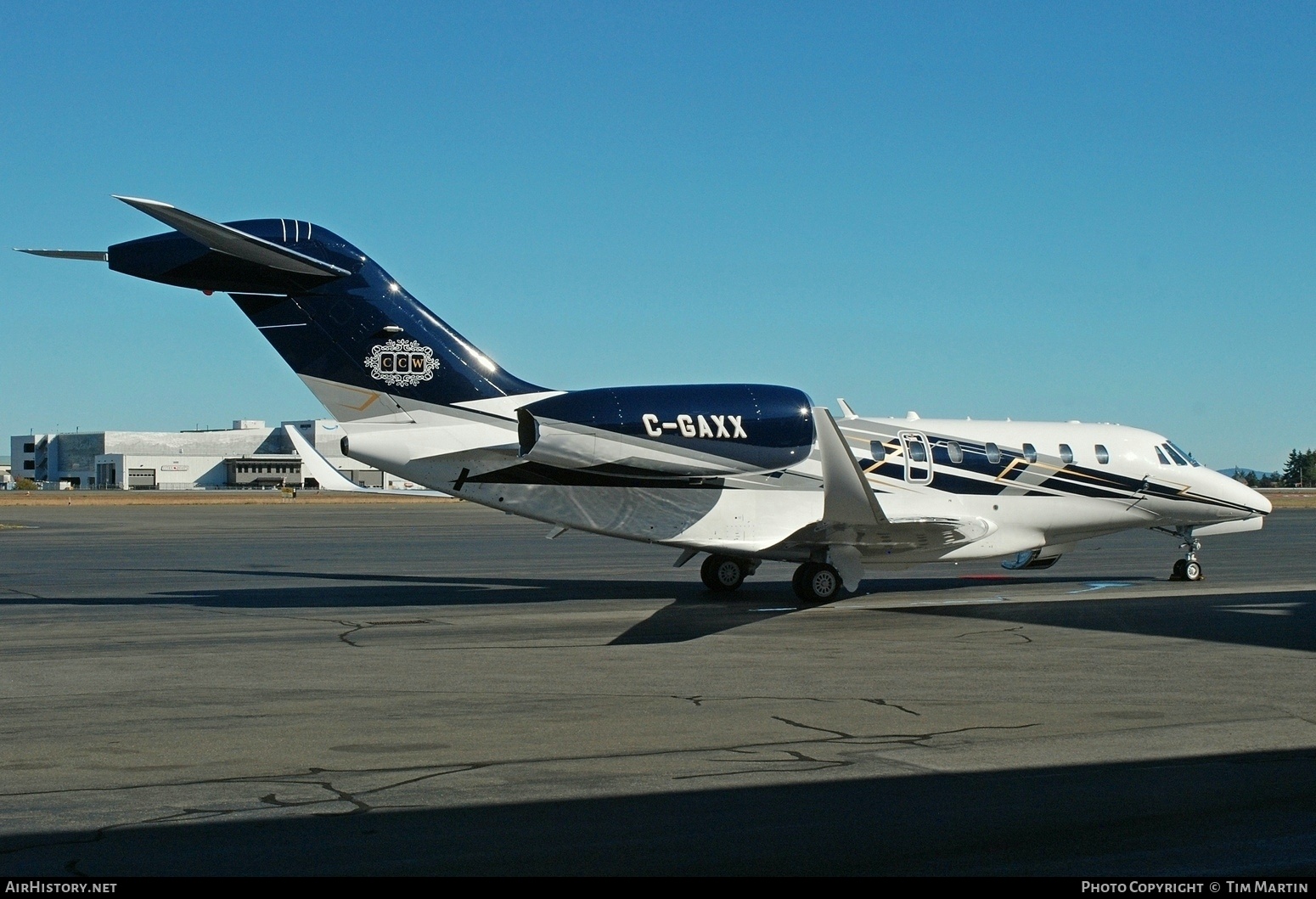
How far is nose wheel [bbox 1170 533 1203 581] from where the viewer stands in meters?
22.9

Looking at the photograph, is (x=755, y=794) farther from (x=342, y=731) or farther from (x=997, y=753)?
(x=342, y=731)

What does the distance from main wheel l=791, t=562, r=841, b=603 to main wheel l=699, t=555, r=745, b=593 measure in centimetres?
199

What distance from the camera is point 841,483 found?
16750 mm

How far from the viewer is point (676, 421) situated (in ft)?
58.4

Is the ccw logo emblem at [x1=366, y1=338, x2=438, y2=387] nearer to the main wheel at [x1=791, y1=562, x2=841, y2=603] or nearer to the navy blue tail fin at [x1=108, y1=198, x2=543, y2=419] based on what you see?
the navy blue tail fin at [x1=108, y1=198, x2=543, y2=419]

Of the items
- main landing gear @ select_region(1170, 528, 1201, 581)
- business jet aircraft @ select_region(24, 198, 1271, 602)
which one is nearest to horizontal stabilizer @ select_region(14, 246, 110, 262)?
business jet aircraft @ select_region(24, 198, 1271, 602)

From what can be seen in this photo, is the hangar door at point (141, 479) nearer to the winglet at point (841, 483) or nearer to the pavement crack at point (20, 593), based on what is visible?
the pavement crack at point (20, 593)

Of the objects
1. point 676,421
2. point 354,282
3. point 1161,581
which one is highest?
point 354,282

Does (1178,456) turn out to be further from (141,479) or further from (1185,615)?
(141,479)

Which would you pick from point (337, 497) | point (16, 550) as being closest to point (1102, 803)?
point (16, 550)

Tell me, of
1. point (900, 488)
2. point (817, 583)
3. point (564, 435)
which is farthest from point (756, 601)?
point (564, 435)

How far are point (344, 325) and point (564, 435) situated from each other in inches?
136

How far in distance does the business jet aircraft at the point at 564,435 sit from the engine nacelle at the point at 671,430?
0.9 inches

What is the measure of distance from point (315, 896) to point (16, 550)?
32031 millimetres
